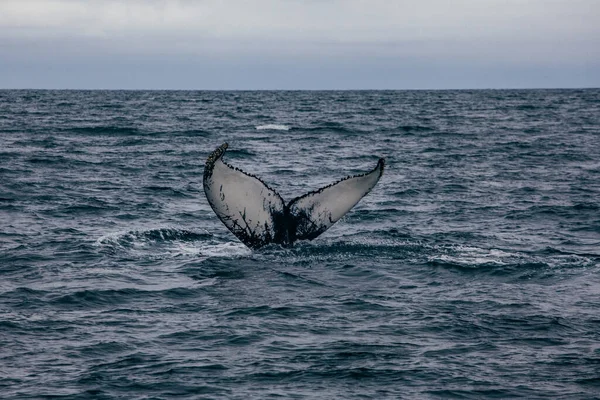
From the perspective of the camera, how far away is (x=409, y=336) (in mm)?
9438

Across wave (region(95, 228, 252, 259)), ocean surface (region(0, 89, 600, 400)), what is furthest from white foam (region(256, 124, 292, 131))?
wave (region(95, 228, 252, 259))

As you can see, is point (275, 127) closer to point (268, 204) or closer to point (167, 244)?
point (167, 244)

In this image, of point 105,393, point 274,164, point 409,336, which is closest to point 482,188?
point 274,164

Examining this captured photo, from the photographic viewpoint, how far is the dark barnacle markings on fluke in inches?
424

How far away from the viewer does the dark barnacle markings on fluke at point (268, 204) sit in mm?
10781

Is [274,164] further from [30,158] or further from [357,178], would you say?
[357,178]

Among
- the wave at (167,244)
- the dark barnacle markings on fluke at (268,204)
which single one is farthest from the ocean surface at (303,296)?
the dark barnacle markings on fluke at (268,204)

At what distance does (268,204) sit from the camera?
1120 cm

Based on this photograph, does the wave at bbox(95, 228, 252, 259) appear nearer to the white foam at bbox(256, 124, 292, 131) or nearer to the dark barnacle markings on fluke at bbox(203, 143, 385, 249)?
the dark barnacle markings on fluke at bbox(203, 143, 385, 249)

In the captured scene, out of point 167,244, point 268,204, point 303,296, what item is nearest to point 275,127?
point 167,244

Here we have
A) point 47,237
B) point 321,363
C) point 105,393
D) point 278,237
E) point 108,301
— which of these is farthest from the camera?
point 47,237

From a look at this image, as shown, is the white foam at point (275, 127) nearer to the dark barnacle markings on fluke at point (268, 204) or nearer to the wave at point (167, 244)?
the wave at point (167, 244)

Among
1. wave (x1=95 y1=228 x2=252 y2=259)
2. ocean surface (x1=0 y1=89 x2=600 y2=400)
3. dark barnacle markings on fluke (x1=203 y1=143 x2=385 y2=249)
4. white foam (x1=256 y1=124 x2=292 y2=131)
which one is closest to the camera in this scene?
ocean surface (x1=0 y1=89 x2=600 y2=400)

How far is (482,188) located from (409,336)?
47.8ft
